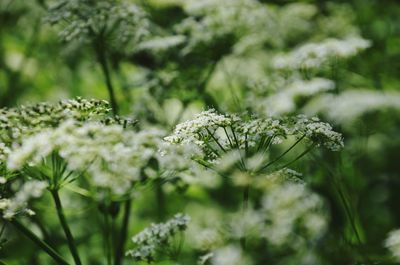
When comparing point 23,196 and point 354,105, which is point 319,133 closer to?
point 354,105

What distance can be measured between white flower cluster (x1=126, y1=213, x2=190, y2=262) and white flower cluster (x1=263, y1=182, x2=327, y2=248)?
127 cm

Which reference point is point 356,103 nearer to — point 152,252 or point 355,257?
point 355,257

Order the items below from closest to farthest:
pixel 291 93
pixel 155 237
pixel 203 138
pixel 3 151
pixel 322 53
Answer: pixel 3 151, pixel 203 138, pixel 155 237, pixel 322 53, pixel 291 93

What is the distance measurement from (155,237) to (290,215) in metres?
1.57

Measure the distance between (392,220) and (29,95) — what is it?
555 centimetres

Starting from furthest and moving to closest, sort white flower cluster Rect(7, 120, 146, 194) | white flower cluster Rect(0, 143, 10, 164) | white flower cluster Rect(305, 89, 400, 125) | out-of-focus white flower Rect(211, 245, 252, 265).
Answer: white flower cluster Rect(305, 89, 400, 125) → out-of-focus white flower Rect(211, 245, 252, 265) → white flower cluster Rect(0, 143, 10, 164) → white flower cluster Rect(7, 120, 146, 194)

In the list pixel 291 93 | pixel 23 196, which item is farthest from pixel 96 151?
pixel 291 93

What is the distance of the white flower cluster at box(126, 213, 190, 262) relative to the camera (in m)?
3.32

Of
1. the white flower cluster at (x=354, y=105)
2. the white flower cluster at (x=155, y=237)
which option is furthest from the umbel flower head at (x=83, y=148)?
the white flower cluster at (x=354, y=105)

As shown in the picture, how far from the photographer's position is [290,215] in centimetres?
455

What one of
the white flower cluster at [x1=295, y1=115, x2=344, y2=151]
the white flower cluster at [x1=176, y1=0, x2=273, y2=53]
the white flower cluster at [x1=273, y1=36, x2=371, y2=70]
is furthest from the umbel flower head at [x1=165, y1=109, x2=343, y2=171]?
the white flower cluster at [x1=176, y1=0, x2=273, y2=53]

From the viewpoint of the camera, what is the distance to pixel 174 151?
2.87m

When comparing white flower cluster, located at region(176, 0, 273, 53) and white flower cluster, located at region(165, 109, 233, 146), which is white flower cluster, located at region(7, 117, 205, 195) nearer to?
white flower cluster, located at region(165, 109, 233, 146)

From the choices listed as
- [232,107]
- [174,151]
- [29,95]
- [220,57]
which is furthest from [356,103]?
[29,95]
